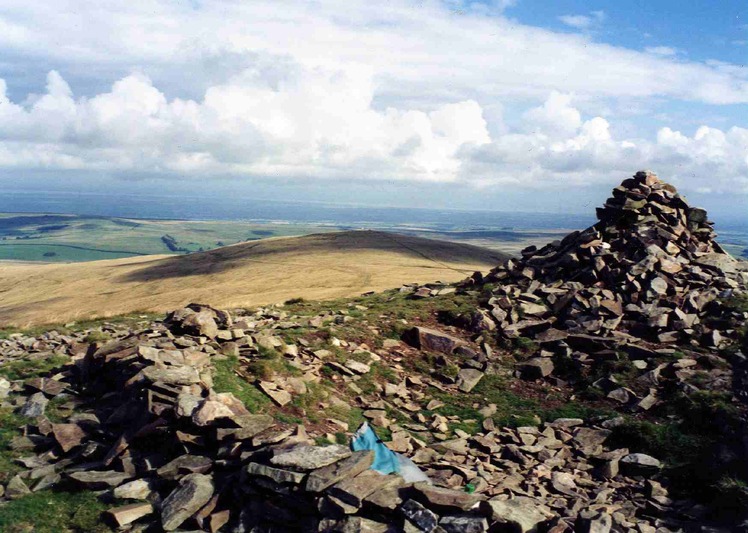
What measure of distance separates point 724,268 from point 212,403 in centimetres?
2696

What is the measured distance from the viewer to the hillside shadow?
65.4 metres

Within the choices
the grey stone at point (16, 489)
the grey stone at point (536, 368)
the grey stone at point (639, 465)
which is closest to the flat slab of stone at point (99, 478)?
the grey stone at point (16, 489)

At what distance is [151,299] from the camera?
4559 cm

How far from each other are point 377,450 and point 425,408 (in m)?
5.78

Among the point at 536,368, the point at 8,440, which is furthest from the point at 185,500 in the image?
the point at 536,368

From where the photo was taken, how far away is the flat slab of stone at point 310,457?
1294 cm

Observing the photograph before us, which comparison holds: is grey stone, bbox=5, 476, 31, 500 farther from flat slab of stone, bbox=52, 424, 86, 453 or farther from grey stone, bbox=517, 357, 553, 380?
grey stone, bbox=517, 357, 553, 380

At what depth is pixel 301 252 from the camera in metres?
73.8

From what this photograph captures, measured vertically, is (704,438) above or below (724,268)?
below

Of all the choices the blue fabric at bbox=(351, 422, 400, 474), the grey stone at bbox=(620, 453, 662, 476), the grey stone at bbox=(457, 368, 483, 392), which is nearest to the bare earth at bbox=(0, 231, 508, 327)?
the grey stone at bbox=(457, 368, 483, 392)

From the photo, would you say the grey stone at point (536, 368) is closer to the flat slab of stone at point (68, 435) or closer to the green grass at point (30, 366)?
the flat slab of stone at point (68, 435)

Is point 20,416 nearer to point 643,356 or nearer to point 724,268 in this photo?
point 643,356

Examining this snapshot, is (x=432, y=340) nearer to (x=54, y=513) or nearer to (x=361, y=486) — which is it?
(x=361, y=486)

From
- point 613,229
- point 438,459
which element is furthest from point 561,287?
point 438,459
